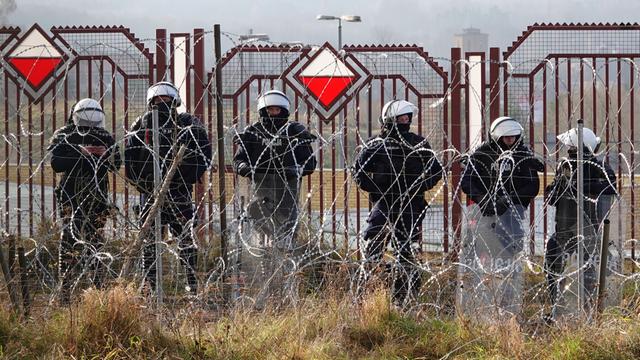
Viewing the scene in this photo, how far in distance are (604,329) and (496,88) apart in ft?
15.3

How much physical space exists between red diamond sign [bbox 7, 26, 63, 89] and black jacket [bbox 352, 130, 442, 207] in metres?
3.70

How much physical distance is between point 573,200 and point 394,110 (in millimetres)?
1495

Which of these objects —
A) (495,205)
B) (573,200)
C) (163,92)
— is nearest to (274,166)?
(163,92)

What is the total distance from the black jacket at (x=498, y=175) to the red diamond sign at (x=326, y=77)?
2.18 meters

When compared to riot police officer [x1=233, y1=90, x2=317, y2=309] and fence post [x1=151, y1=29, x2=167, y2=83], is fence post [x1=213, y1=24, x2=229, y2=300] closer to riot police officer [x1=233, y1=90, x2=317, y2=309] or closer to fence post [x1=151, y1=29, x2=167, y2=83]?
riot police officer [x1=233, y1=90, x2=317, y2=309]

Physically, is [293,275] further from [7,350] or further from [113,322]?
[7,350]

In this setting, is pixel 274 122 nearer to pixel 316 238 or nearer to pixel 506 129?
pixel 316 238

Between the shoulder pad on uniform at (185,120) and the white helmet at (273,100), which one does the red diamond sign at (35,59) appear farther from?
the white helmet at (273,100)

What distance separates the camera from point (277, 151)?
9.84 meters

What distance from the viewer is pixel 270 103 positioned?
9844 millimetres

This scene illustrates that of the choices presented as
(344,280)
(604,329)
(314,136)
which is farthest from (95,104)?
(604,329)

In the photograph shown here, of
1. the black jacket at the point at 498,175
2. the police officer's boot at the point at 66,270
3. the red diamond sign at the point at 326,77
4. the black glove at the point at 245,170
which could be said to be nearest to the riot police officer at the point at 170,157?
the black glove at the point at 245,170

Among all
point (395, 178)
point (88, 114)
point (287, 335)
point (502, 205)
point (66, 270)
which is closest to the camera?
point (287, 335)

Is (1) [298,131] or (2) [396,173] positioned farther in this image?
(1) [298,131]
